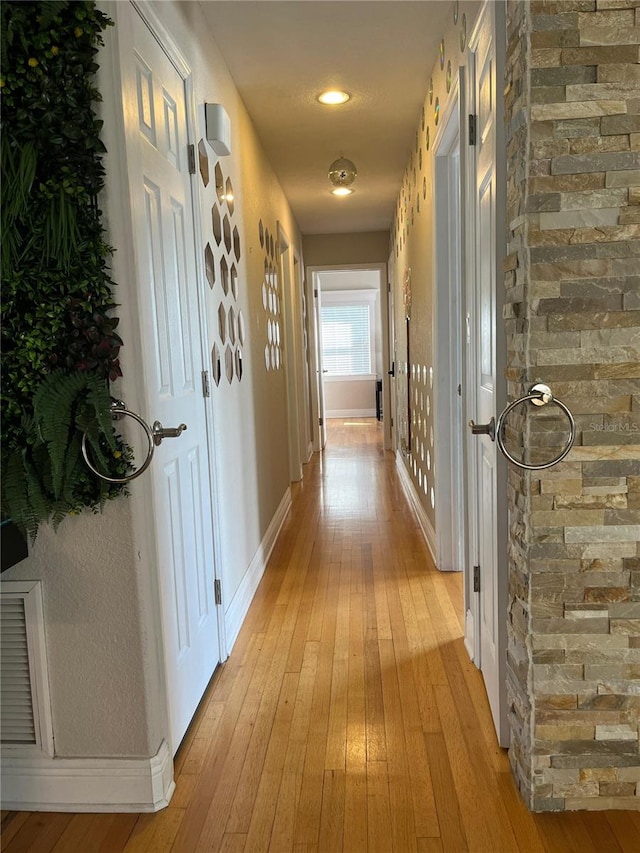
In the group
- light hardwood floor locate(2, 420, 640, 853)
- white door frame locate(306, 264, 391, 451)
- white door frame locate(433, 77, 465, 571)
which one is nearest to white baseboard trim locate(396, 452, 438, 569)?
white door frame locate(433, 77, 465, 571)

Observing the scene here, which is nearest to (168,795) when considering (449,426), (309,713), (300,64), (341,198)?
(309,713)

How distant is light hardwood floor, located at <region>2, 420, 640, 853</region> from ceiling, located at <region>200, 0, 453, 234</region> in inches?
96.9

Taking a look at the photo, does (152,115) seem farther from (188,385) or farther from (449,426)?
(449,426)

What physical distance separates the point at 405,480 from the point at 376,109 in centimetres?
283

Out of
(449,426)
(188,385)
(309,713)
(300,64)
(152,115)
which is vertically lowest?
(309,713)

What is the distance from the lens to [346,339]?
1023cm

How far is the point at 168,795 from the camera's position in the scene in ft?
5.57

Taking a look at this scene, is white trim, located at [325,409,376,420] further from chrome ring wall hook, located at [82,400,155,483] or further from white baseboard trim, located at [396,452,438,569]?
chrome ring wall hook, located at [82,400,155,483]

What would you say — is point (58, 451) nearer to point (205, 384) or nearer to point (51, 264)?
point (51, 264)

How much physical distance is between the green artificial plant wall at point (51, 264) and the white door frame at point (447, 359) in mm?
1884

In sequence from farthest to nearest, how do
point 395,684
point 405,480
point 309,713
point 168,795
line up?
point 405,480 < point 395,684 < point 309,713 < point 168,795

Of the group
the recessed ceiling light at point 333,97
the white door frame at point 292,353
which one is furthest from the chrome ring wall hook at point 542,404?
the white door frame at point 292,353

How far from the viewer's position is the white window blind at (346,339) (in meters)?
10.2

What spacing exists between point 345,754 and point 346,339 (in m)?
8.70
